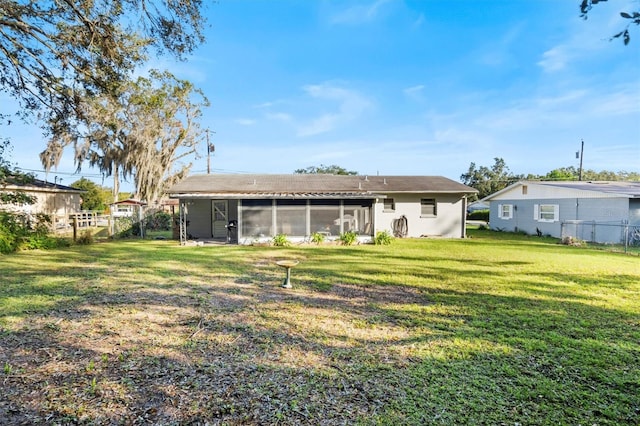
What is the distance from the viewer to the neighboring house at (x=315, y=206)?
46.8 ft

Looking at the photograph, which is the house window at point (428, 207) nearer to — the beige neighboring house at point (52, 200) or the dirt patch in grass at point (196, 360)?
the dirt patch in grass at point (196, 360)

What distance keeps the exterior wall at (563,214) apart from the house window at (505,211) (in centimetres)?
12

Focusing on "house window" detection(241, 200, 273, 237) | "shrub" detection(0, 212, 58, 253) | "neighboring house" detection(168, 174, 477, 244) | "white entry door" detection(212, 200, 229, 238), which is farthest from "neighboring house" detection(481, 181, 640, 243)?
"shrub" detection(0, 212, 58, 253)

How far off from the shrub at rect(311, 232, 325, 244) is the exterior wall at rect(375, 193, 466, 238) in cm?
468

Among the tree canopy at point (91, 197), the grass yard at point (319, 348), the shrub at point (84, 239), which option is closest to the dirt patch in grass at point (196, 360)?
the grass yard at point (319, 348)

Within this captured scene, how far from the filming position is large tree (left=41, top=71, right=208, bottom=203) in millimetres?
24625

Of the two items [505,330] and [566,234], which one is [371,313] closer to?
[505,330]

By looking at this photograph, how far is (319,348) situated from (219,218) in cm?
1358

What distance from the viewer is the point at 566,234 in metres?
16.8

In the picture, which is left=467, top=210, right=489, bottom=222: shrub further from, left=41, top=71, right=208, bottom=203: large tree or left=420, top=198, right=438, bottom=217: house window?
left=41, top=71, right=208, bottom=203: large tree

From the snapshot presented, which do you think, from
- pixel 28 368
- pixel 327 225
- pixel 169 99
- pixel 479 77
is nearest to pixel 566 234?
pixel 479 77

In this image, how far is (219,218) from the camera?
16.4m

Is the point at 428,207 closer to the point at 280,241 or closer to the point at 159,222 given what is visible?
the point at 280,241

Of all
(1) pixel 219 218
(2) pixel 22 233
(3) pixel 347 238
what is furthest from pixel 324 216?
(2) pixel 22 233
